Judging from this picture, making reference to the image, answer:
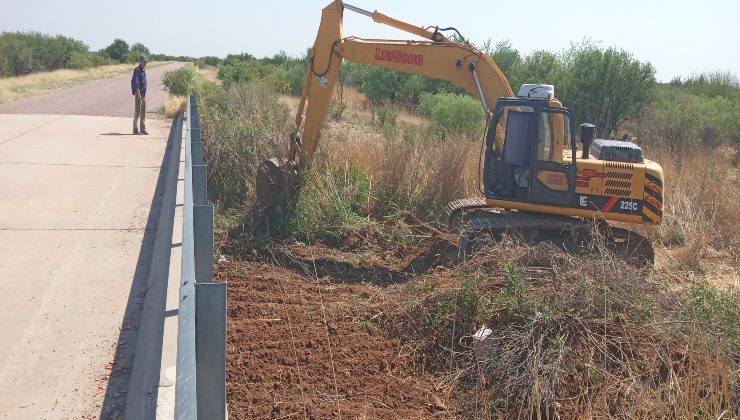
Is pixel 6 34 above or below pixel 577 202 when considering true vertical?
above

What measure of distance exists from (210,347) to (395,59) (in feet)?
24.7

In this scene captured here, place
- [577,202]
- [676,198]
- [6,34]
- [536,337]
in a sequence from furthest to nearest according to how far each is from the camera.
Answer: [6,34] < [676,198] < [577,202] < [536,337]

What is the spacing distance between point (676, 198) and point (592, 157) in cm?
429

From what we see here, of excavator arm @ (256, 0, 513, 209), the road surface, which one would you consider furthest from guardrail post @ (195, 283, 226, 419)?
excavator arm @ (256, 0, 513, 209)

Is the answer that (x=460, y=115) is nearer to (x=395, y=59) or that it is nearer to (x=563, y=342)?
(x=395, y=59)

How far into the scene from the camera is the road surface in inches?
195

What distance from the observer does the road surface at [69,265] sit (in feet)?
16.3

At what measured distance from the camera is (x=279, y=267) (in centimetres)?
880

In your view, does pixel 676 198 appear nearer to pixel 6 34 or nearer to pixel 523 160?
pixel 523 160

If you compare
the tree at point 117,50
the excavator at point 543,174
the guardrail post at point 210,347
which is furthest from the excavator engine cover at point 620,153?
the tree at point 117,50

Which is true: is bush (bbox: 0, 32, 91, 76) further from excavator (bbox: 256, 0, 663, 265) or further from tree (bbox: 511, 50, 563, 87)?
excavator (bbox: 256, 0, 663, 265)

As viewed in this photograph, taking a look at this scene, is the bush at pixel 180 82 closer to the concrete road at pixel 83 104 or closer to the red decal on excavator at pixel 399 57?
the concrete road at pixel 83 104

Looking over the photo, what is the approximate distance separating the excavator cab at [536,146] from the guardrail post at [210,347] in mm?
6175

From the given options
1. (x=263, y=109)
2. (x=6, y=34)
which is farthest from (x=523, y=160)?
(x=6, y=34)
